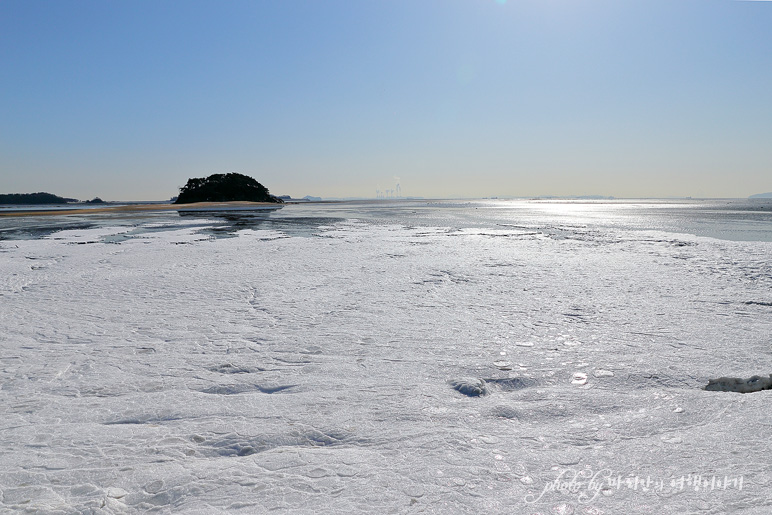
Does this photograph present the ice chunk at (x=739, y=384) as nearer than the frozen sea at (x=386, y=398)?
No

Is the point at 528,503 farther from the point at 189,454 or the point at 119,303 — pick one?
the point at 119,303

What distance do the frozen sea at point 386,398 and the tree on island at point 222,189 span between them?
7134 centimetres

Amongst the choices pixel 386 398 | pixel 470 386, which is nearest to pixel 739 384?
pixel 470 386

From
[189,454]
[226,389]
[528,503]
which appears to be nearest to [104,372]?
[226,389]

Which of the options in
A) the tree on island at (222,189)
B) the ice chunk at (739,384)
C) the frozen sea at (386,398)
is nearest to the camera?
the frozen sea at (386,398)

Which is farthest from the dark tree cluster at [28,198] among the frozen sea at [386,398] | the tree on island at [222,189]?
the frozen sea at [386,398]

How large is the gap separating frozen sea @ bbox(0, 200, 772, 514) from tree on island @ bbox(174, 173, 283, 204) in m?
71.3

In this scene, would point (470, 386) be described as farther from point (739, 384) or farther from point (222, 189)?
point (222, 189)

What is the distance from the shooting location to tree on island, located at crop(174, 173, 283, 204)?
72.2 metres

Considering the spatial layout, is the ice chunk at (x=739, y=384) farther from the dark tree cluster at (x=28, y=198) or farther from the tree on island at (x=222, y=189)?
the dark tree cluster at (x=28, y=198)

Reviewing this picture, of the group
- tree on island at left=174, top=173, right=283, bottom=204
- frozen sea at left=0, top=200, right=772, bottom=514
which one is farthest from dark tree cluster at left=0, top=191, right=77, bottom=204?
frozen sea at left=0, top=200, right=772, bottom=514

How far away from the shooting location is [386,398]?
243 centimetres

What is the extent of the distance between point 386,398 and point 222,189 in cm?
7718

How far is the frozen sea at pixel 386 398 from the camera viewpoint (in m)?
1.64
